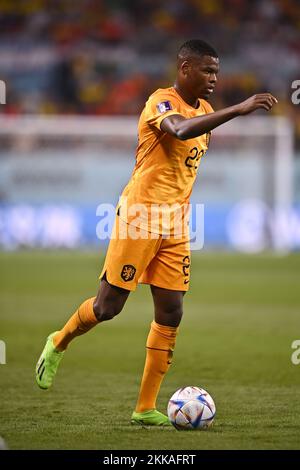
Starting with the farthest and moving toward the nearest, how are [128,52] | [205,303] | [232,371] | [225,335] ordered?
[128,52]
[205,303]
[225,335]
[232,371]

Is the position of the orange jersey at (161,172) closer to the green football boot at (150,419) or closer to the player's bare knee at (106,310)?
the player's bare knee at (106,310)

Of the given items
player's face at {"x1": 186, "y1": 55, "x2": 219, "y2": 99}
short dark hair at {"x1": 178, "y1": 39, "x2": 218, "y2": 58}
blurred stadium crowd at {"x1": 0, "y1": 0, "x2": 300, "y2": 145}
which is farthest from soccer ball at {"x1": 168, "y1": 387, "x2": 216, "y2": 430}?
blurred stadium crowd at {"x1": 0, "y1": 0, "x2": 300, "y2": 145}

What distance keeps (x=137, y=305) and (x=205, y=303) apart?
973mm

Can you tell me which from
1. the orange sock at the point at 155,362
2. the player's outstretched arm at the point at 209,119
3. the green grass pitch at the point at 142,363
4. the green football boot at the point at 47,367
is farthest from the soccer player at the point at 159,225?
the green grass pitch at the point at 142,363

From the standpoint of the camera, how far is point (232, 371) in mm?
8203

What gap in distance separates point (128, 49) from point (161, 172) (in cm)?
1969

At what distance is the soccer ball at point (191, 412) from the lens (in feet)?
18.8

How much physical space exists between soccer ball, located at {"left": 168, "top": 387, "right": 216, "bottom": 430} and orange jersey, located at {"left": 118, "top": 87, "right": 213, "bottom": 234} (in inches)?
42.0

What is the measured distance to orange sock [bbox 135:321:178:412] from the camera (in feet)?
19.8

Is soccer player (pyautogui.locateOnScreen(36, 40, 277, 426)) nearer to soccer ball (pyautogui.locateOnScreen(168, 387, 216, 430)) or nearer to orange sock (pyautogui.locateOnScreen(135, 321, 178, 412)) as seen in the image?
orange sock (pyautogui.locateOnScreen(135, 321, 178, 412))

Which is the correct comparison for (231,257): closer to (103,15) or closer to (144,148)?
(103,15)

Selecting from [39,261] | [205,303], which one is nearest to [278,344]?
[205,303]

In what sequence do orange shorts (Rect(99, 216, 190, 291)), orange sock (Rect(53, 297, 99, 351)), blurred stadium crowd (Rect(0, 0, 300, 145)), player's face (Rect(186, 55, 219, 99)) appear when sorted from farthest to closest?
1. blurred stadium crowd (Rect(0, 0, 300, 145))
2. orange sock (Rect(53, 297, 99, 351))
3. orange shorts (Rect(99, 216, 190, 291))
4. player's face (Rect(186, 55, 219, 99))

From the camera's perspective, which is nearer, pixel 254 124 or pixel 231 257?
pixel 231 257
